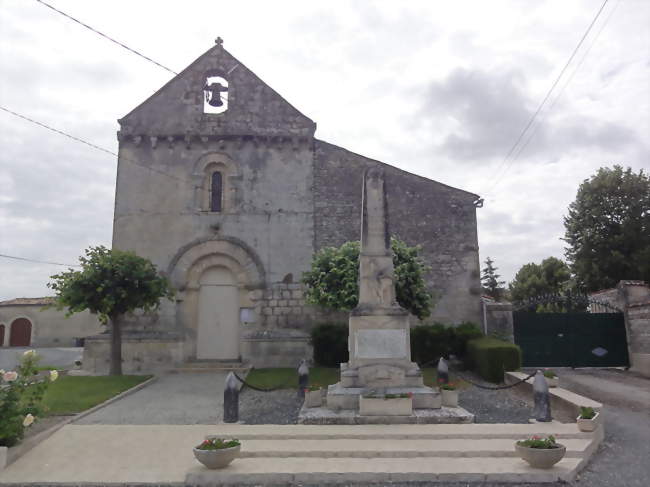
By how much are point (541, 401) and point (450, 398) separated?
63.5 inches

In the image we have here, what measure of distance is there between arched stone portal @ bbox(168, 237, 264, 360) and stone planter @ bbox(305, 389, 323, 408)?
7.16 m

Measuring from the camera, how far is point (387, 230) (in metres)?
10.3

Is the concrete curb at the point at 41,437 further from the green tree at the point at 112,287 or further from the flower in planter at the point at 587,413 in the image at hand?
the flower in planter at the point at 587,413

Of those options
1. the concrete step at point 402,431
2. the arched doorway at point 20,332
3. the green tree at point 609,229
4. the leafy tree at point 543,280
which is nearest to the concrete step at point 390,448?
the concrete step at point 402,431

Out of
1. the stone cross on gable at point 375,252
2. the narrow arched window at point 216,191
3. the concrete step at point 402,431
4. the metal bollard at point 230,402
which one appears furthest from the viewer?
the narrow arched window at point 216,191

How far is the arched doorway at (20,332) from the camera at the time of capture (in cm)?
3127

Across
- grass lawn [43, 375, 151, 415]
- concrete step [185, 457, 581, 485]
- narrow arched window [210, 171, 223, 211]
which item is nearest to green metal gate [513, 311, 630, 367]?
narrow arched window [210, 171, 223, 211]

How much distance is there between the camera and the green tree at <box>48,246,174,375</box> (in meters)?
13.3

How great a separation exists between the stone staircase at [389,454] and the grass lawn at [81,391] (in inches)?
145

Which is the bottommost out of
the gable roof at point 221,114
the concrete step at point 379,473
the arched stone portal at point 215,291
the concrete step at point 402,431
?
the concrete step at point 379,473

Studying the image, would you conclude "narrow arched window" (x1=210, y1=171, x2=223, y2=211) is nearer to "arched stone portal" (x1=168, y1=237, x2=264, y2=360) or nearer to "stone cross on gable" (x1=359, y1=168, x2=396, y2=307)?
"arched stone portal" (x1=168, y1=237, x2=264, y2=360)

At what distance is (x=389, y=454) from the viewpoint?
268 inches

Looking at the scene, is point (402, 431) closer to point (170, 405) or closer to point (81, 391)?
point (170, 405)

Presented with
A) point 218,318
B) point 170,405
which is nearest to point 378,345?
point 170,405
